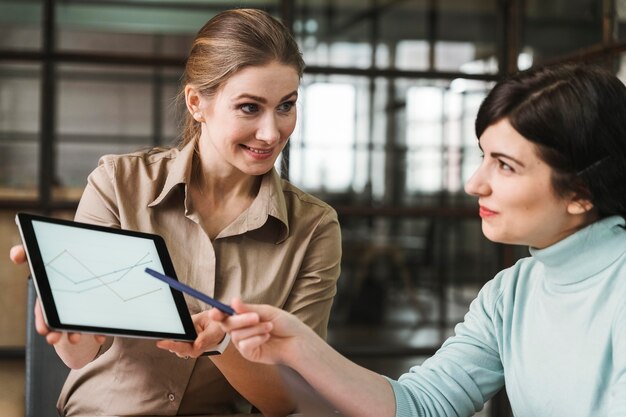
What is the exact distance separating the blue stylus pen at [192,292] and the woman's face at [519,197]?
387 millimetres

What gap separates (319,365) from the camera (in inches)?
50.6

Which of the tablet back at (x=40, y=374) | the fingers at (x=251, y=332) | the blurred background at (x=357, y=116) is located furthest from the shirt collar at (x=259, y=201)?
the blurred background at (x=357, y=116)

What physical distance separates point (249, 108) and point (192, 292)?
2.27 ft

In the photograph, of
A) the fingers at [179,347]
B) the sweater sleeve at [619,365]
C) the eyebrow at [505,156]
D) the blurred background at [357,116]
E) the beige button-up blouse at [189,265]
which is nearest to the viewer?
the sweater sleeve at [619,365]

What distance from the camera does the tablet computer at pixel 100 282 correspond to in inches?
45.7

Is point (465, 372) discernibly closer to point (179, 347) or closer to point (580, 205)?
point (580, 205)

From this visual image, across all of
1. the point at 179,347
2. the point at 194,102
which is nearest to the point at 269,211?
the point at 194,102

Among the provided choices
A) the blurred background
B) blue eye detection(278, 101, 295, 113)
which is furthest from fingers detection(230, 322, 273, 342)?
the blurred background

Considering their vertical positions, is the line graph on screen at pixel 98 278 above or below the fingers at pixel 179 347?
above

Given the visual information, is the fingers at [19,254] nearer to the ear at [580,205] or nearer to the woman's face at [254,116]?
the woman's face at [254,116]

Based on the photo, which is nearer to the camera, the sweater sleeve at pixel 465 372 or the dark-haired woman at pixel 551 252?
the dark-haired woman at pixel 551 252

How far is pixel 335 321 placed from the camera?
342 centimetres

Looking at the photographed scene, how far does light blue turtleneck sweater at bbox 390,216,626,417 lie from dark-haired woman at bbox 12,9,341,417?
0.43 meters

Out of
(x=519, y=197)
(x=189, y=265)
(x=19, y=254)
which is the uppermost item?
(x=519, y=197)
